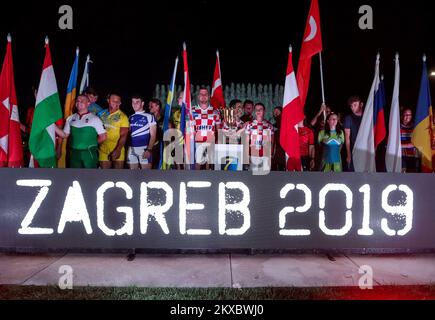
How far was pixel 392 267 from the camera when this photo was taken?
3.60m

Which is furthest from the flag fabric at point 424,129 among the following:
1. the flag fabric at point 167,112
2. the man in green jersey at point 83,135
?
the man in green jersey at point 83,135

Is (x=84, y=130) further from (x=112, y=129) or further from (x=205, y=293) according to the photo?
(x=205, y=293)

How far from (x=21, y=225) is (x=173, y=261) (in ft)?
5.71

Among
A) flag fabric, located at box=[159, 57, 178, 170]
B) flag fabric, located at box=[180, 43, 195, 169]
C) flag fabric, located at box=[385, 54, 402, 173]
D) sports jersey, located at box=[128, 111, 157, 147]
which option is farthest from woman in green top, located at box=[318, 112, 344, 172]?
sports jersey, located at box=[128, 111, 157, 147]

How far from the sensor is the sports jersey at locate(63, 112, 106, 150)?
496 cm

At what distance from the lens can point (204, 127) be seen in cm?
593

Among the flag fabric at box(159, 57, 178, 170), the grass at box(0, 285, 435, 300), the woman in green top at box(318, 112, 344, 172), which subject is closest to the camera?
the grass at box(0, 285, 435, 300)

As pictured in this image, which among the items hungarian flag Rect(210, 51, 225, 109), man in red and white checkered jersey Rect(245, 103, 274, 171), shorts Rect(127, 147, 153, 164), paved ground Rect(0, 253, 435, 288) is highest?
hungarian flag Rect(210, 51, 225, 109)

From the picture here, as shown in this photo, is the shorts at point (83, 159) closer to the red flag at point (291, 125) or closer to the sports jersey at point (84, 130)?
the sports jersey at point (84, 130)

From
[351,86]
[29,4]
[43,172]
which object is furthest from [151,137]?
[351,86]

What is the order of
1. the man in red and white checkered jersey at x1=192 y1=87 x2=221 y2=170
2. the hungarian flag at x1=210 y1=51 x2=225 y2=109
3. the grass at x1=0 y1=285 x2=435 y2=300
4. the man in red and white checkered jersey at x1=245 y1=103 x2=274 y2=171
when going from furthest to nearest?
the hungarian flag at x1=210 y1=51 x2=225 y2=109 < the man in red and white checkered jersey at x1=245 y1=103 x2=274 y2=171 < the man in red and white checkered jersey at x1=192 y1=87 x2=221 y2=170 < the grass at x1=0 y1=285 x2=435 y2=300

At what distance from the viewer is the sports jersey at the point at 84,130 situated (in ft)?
16.3

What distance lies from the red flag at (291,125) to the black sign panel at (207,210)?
0.77 meters

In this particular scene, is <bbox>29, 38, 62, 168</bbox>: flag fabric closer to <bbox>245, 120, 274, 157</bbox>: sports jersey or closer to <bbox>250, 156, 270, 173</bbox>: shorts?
<bbox>250, 156, 270, 173</bbox>: shorts
